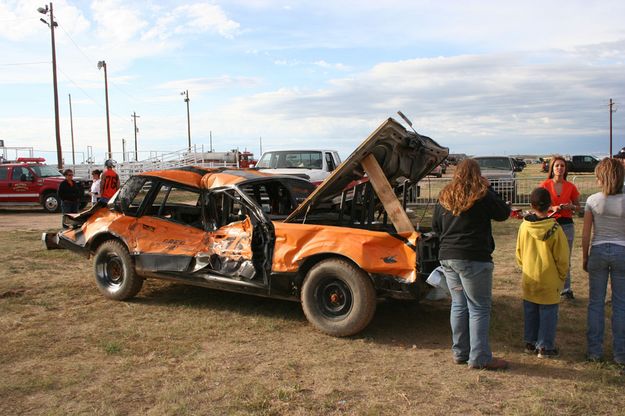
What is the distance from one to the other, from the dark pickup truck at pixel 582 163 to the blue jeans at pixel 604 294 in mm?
42087

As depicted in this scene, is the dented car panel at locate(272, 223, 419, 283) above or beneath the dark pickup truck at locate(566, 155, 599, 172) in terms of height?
beneath

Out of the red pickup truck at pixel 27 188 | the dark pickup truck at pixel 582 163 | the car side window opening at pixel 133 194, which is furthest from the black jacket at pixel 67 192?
the dark pickup truck at pixel 582 163

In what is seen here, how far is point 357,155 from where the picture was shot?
5367mm

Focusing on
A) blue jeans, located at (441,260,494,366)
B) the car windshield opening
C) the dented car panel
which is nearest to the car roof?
the dented car panel

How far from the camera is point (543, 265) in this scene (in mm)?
4652

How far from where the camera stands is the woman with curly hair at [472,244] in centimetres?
441

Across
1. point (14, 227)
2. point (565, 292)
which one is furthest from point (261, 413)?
point (14, 227)

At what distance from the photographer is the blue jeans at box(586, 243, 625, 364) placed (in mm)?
4551

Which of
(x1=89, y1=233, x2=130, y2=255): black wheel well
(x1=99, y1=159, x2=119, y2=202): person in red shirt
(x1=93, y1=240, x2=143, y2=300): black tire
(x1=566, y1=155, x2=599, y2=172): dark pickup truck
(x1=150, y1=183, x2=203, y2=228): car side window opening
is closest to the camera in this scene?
(x1=93, y1=240, x2=143, y2=300): black tire

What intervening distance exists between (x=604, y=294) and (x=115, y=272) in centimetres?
532

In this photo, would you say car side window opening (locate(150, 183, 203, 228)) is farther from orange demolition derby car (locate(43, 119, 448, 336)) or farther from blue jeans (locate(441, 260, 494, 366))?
blue jeans (locate(441, 260, 494, 366))

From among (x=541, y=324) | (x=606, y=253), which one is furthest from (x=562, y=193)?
(x=541, y=324)

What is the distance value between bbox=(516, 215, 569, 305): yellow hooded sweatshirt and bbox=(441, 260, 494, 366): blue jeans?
448 millimetres

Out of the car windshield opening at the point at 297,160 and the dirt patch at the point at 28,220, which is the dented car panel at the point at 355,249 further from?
the dirt patch at the point at 28,220
